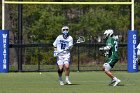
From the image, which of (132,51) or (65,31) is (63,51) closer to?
(65,31)

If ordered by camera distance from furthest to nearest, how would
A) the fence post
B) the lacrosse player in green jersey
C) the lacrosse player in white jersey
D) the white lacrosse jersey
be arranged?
the fence post < the white lacrosse jersey < the lacrosse player in white jersey < the lacrosse player in green jersey

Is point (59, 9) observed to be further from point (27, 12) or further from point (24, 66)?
point (24, 66)

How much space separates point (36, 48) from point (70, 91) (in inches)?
478

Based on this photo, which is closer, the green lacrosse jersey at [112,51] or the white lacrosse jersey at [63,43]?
the green lacrosse jersey at [112,51]

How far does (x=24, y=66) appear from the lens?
92.6 feet

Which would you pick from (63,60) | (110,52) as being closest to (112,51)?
(110,52)

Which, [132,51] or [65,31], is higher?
[65,31]

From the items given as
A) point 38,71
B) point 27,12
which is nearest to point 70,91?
point 38,71

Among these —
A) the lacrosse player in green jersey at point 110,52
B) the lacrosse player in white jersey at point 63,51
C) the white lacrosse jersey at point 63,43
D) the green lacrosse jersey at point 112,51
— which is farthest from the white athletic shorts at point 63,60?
the green lacrosse jersey at point 112,51

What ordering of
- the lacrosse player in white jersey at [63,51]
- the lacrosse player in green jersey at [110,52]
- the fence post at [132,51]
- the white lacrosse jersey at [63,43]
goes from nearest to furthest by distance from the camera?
the lacrosse player in green jersey at [110,52] → the lacrosse player in white jersey at [63,51] → the white lacrosse jersey at [63,43] → the fence post at [132,51]

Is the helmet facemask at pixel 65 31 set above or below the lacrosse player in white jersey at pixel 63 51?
above

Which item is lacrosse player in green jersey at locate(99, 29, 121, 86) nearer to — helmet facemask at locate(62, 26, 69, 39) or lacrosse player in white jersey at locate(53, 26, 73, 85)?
lacrosse player in white jersey at locate(53, 26, 73, 85)

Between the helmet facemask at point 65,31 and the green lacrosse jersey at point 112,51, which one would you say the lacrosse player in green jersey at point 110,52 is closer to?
the green lacrosse jersey at point 112,51

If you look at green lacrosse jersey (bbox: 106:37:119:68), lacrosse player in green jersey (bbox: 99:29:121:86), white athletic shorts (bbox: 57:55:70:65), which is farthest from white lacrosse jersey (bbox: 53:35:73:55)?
green lacrosse jersey (bbox: 106:37:119:68)
